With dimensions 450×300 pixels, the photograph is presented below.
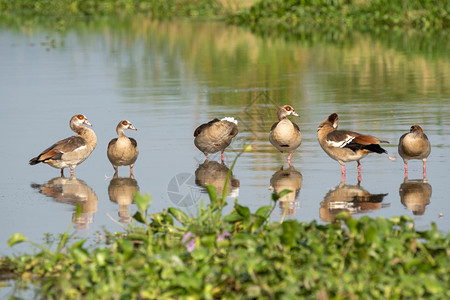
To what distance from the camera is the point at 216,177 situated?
42.8ft

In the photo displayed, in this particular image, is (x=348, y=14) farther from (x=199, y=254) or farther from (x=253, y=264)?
(x=253, y=264)

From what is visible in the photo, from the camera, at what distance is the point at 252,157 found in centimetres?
1422

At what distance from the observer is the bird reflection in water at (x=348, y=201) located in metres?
10.6

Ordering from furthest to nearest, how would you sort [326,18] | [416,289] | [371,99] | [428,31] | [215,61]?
1. [326,18]
2. [428,31]
3. [215,61]
4. [371,99]
5. [416,289]

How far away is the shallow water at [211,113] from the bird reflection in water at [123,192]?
0.09 feet

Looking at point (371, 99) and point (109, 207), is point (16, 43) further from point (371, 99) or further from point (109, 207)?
point (109, 207)

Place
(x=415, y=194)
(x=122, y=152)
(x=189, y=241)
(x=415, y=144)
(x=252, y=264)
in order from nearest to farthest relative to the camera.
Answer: (x=252, y=264) → (x=189, y=241) → (x=415, y=194) → (x=415, y=144) → (x=122, y=152)

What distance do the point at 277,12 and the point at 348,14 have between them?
160 inches

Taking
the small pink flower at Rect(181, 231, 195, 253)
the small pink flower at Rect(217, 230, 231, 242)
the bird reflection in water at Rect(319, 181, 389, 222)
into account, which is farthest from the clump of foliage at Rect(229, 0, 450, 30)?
the small pink flower at Rect(181, 231, 195, 253)

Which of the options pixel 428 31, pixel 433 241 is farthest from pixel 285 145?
pixel 428 31

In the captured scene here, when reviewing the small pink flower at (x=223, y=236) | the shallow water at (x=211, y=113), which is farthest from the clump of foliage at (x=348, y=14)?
the small pink flower at (x=223, y=236)

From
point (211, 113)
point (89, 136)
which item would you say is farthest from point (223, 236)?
point (211, 113)

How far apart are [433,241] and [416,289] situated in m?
1.20

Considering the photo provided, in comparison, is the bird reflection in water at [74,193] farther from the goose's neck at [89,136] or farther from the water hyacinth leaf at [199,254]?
the water hyacinth leaf at [199,254]
